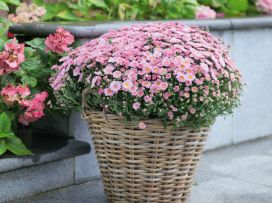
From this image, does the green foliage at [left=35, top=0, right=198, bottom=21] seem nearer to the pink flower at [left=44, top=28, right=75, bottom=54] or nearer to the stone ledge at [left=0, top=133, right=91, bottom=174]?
the pink flower at [left=44, top=28, right=75, bottom=54]

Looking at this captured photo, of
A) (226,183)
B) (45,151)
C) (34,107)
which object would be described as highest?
(34,107)

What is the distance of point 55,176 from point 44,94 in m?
0.49

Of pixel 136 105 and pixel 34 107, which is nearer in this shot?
pixel 136 105

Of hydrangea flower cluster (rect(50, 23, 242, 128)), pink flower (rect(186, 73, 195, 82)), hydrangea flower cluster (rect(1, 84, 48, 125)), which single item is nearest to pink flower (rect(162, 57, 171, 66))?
hydrangea flower cluster (rect(50, 23, 242, 128))

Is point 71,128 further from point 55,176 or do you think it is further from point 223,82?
point 223,82

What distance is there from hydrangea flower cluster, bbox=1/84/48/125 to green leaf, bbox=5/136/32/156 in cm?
13

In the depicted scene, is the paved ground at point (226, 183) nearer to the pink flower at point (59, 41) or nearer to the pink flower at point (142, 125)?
the pink flower at point (142, 125)

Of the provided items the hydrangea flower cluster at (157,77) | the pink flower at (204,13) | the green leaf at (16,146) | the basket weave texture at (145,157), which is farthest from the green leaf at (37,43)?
the pink flower at (204,13)

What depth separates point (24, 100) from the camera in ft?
10.8

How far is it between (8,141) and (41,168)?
0.83ft

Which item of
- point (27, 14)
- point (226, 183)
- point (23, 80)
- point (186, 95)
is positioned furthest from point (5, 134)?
point (226, 183)

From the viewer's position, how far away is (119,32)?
326cm

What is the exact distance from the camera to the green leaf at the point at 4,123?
3.29m

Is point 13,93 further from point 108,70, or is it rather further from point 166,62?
point 166,62
